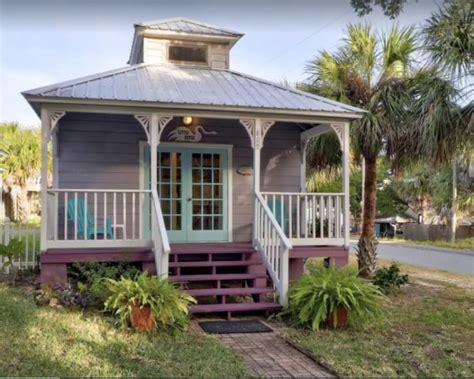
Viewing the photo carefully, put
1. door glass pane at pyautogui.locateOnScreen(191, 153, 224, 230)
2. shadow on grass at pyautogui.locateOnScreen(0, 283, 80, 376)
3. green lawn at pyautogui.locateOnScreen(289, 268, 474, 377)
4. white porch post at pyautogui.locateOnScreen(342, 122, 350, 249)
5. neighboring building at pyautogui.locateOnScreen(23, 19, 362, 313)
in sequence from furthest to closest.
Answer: door glass pane at pyautogui.locateOnScreen(191, 153, 224, 230)
white porch post at pyautogui.locateOnScreen(342, 122, 350, 249)
neighboring building at pyautogui.locateOnScreen(23, 19, 362, 313)
green lawn at pyautogui.locateOnScreen(289, 268, 474, 377)
shadow on grass at pyautogui.locateOnScreen(0, 283, 80, 376)

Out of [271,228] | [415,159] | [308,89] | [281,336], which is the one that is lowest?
Result: [281,336]

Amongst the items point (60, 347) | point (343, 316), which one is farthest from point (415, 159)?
point (60, 347)

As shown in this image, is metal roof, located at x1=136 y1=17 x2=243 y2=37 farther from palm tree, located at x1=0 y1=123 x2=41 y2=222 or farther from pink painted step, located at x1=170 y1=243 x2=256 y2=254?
palm tree, located at x1=0 y1=123 x2=41 y2=222

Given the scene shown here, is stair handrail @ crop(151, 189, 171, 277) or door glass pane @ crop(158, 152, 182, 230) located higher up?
door glass pane @ crop(158, 152, 182, 230)

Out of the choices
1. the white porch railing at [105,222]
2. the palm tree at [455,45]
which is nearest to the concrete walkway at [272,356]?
the white porch railing at [105,222]

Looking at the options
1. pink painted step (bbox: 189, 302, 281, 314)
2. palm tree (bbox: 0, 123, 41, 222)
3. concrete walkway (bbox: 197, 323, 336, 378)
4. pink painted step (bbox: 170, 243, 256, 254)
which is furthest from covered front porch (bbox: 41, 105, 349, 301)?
palm tree (bbox: 0, 123, 41, 222)

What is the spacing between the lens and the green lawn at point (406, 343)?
493 cm

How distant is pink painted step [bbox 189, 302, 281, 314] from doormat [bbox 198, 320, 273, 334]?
0.17 meters

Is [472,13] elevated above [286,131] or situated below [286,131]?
above

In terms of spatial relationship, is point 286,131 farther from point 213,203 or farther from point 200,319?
point 200,319

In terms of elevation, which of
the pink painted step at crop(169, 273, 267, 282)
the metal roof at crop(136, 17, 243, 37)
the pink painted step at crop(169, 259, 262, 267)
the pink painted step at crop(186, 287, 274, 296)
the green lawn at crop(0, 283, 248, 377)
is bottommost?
the green lawn at crop(0, 283, 248, 377)

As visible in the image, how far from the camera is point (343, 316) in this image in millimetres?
6426

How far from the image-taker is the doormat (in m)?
6.45

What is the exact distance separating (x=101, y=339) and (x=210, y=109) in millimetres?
4063
